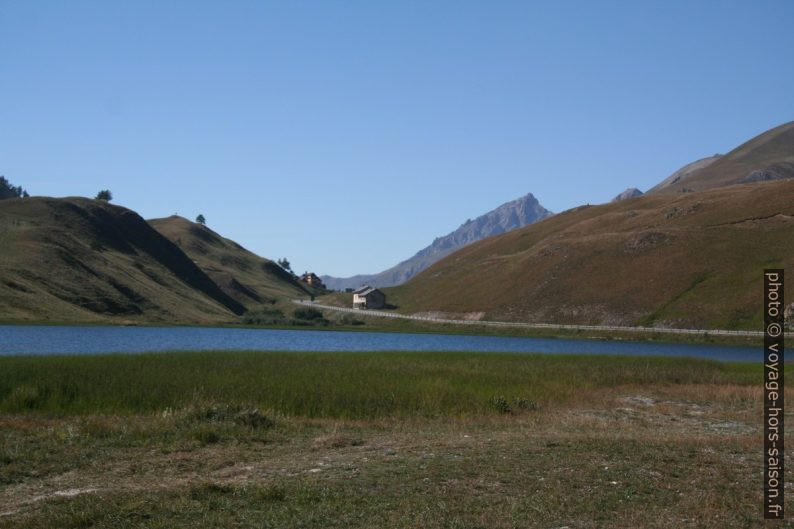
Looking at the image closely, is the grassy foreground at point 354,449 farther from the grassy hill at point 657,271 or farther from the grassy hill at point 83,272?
the grassy hill at point 657,271

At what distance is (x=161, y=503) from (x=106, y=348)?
168 ft

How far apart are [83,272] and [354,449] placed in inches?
5287

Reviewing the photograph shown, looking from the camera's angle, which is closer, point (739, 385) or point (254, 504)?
point (254, 504)

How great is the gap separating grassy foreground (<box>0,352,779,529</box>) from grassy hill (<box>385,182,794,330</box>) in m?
94.0

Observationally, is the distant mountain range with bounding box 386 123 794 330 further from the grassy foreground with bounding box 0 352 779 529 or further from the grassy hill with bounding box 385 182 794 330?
the grassy foreground with bounding box 0 352 779 529

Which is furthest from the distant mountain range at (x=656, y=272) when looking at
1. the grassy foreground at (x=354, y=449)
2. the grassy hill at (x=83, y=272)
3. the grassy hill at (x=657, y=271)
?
the grassy foreground at (x=354, y=449)

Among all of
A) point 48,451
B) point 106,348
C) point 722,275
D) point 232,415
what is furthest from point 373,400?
point 722,275

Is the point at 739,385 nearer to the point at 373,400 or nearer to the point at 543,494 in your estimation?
the point at 373,400

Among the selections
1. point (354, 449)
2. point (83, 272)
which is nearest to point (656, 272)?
point (83, 272)

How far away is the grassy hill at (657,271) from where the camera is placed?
420 ft

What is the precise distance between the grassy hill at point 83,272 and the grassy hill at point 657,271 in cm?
5771

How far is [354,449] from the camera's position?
19438 mm

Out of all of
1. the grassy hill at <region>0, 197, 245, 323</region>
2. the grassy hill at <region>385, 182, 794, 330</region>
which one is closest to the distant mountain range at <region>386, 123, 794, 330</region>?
the grassy hill at <region>385, 182, 794, 330</region>

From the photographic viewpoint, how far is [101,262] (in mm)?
153625
